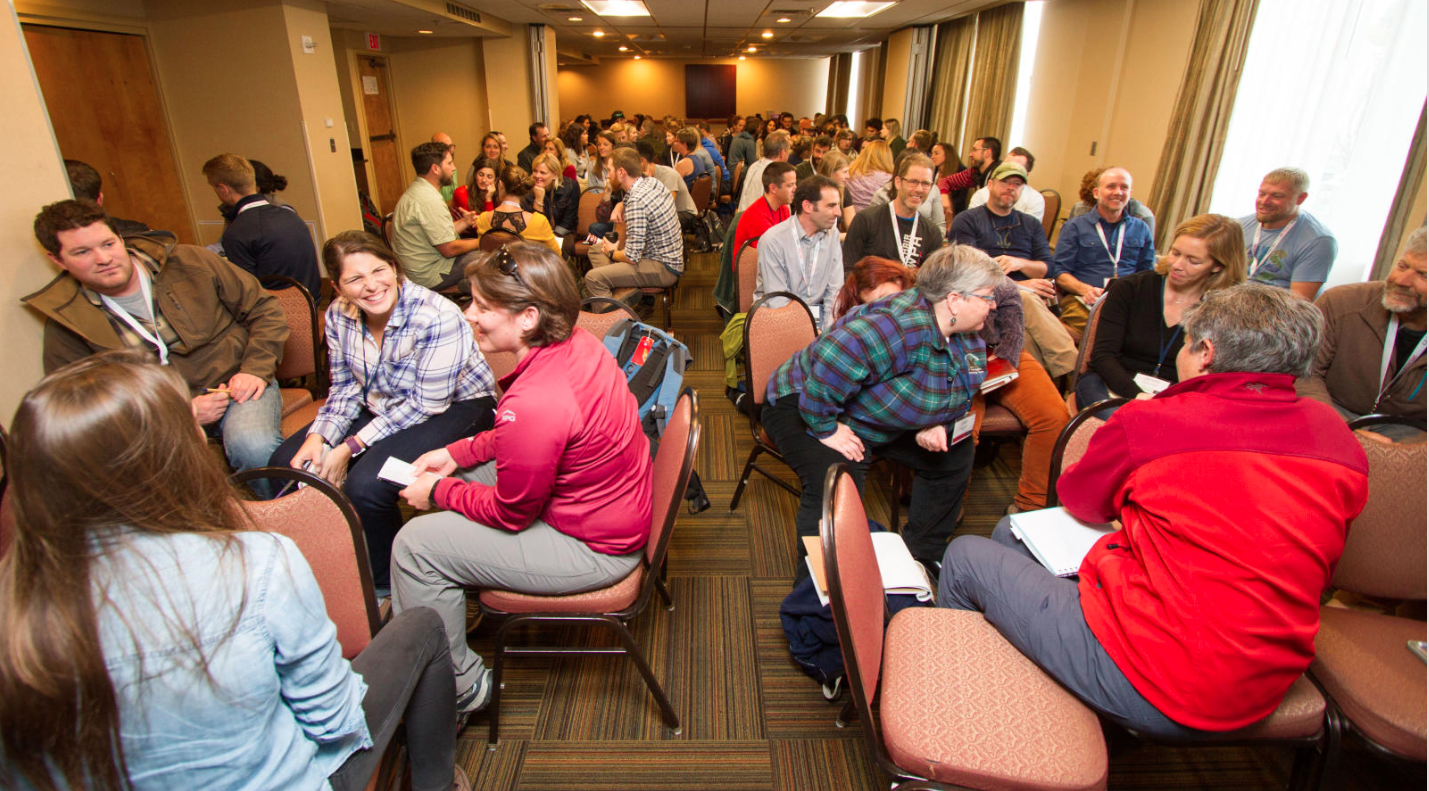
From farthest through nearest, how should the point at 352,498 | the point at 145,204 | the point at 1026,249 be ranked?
the point at 145,204 < the point at 1026,249 < the point at 352,498

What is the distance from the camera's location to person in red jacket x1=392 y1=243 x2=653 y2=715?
1.61 m

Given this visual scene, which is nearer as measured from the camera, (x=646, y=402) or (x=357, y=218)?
(x=646, y=402)

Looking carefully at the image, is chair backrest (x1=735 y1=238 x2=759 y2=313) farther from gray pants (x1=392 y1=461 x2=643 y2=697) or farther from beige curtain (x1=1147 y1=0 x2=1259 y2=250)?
beige curtain (x1=1147 y1=0 x2=1259 y2=250)

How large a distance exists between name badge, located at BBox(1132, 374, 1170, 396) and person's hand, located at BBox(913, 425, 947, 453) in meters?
0.86

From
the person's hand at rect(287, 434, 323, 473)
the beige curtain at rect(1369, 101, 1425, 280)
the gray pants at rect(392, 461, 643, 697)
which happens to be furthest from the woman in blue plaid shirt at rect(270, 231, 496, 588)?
the beige curtain at rect(1369, 101, 1425, 280)

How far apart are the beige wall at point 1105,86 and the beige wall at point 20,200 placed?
669cm

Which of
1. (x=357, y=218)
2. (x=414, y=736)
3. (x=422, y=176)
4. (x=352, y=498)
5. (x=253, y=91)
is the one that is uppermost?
(x=253, y=91)

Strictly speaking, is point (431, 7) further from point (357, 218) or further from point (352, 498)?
point (352, 498)

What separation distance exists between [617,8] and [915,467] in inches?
325

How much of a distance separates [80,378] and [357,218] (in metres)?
6.25

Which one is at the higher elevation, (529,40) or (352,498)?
(529,40)

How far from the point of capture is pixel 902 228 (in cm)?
380

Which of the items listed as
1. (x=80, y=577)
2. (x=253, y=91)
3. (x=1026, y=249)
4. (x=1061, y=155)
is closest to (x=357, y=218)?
(x=253, y=91)

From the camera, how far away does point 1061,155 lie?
7023 mm
